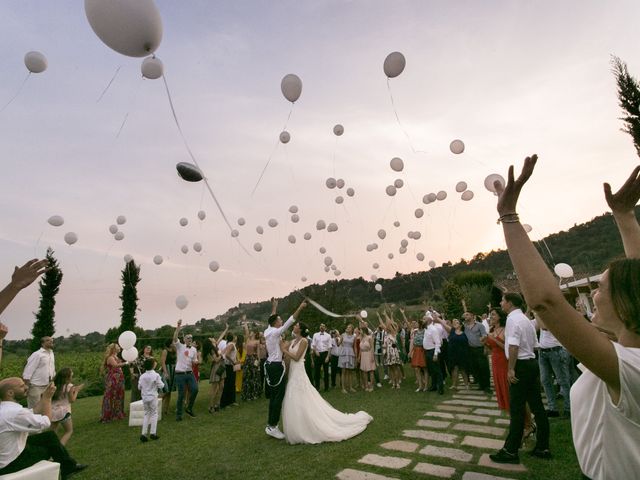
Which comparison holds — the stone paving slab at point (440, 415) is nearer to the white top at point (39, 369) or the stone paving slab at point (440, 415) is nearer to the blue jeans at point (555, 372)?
the blue jeans at point (555, 372)

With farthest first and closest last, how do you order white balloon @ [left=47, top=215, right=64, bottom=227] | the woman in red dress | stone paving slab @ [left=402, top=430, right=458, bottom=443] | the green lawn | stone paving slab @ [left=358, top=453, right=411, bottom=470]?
white balloon @ [left=47, top=215, right=64, bottom=227]
the woman in red dress
stone paving slab @ [left=402, top=430, right=458, bottom=443]
the green lawn
stone paving slab @ [left=358, top=453, right=411, bottom=470]

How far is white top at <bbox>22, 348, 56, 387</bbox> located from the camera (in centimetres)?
666

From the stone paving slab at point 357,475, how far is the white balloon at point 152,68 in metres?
6.06

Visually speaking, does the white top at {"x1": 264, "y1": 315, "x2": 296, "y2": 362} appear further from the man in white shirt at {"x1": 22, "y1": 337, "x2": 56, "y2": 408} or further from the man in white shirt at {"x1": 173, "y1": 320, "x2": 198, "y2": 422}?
the man in white shirt at {"x1": 22, "y1": 337, "x2": 56, "y2": 408}

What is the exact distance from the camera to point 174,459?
5168 millimetres

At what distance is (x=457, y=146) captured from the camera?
8352 mm

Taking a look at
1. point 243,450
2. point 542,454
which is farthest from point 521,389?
point 243,450

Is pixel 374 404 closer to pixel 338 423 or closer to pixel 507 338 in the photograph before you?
pixel 338 423

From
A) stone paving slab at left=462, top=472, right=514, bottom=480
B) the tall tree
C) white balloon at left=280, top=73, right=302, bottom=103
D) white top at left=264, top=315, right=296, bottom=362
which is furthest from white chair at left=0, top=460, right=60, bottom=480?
the tall tree

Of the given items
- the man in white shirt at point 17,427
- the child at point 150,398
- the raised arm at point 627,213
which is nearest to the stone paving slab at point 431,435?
the raised arm at point 627,213

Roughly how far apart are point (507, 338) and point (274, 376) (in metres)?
3.97

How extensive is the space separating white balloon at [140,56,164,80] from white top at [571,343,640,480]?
6.04 meters

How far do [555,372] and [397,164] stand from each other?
5.98 meters

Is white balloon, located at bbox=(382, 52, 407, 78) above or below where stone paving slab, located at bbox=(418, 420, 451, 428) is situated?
above
